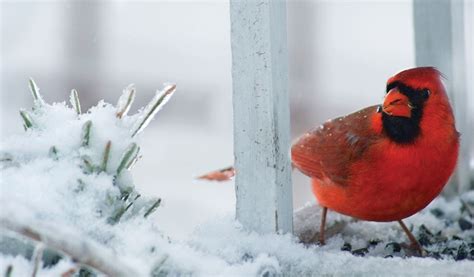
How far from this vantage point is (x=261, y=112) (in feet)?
5.79

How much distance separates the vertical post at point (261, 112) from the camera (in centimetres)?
176

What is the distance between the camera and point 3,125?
7910 millimetres

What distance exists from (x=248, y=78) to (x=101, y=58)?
23.5 feet

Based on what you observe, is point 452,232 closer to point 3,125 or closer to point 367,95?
point 3,125

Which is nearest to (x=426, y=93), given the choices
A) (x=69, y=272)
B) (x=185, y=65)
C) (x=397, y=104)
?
(x=397, y=104)

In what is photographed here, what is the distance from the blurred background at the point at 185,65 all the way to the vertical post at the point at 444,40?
3606mm

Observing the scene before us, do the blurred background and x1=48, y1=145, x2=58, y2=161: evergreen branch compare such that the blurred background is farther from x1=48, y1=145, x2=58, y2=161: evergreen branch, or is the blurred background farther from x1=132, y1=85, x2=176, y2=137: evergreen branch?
x1=48, y1=145, x2=58, y2=161: evergreen branch

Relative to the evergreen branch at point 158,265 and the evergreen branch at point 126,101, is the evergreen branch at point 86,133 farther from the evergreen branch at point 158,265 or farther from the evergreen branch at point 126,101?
the evergreen branch at point 158,265

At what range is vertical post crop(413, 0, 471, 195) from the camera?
2711 millimetres

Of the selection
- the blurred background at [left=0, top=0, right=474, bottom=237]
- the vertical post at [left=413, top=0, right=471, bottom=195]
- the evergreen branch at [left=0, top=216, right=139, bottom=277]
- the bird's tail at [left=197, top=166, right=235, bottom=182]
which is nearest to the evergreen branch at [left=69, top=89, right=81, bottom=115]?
the evergreen branch at [left=0, top=216, right=139, bottom=277]

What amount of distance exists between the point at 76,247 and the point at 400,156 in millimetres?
1093

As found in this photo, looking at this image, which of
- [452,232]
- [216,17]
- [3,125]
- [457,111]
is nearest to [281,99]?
[452,232]

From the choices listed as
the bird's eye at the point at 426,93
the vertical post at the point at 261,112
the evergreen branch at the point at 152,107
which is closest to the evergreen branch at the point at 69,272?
the evergreen branch at the point at 152,107

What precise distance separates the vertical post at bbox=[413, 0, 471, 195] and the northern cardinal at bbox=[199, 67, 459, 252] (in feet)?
1.76
